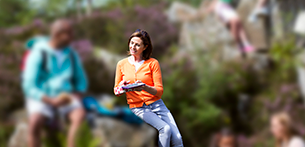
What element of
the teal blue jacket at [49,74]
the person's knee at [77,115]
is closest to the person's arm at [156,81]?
the teal blue jacket at [49,74]

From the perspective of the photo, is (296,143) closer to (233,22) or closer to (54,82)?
(54,82)

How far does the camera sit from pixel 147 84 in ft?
1.05

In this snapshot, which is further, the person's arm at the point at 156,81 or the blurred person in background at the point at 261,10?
the blurred person in background at the point at 261,10

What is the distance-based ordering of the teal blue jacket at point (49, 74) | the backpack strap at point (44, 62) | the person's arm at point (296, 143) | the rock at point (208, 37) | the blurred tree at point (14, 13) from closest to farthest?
the person's arm at point (296, 143)
the backpack strap at point (44, 62)
the teal blue jacket at point (49, 74)
the blurred tree at point (14, 13)
the rock at point (208, 37)

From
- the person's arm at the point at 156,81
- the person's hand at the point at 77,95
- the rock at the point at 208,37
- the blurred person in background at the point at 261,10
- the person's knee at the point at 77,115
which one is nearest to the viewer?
the person's arm at the point at 156,81

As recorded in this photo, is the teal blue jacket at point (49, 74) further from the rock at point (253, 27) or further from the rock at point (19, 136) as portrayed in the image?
the rock at point (253, 27)

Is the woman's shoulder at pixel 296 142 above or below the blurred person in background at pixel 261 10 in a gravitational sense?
below

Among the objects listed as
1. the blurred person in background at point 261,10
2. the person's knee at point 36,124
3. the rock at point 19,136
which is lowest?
the rock at point 19,136

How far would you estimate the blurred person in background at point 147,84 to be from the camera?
12.0 inches

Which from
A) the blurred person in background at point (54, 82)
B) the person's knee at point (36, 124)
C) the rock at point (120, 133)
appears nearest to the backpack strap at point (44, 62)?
the blurred person in background at point (54, 82)

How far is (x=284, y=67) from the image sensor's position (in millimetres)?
4355

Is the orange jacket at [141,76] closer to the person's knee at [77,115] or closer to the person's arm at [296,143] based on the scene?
the person's arm at [296,143]

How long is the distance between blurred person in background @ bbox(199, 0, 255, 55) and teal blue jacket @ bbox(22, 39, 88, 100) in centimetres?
311

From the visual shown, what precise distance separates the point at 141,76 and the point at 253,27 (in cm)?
526
